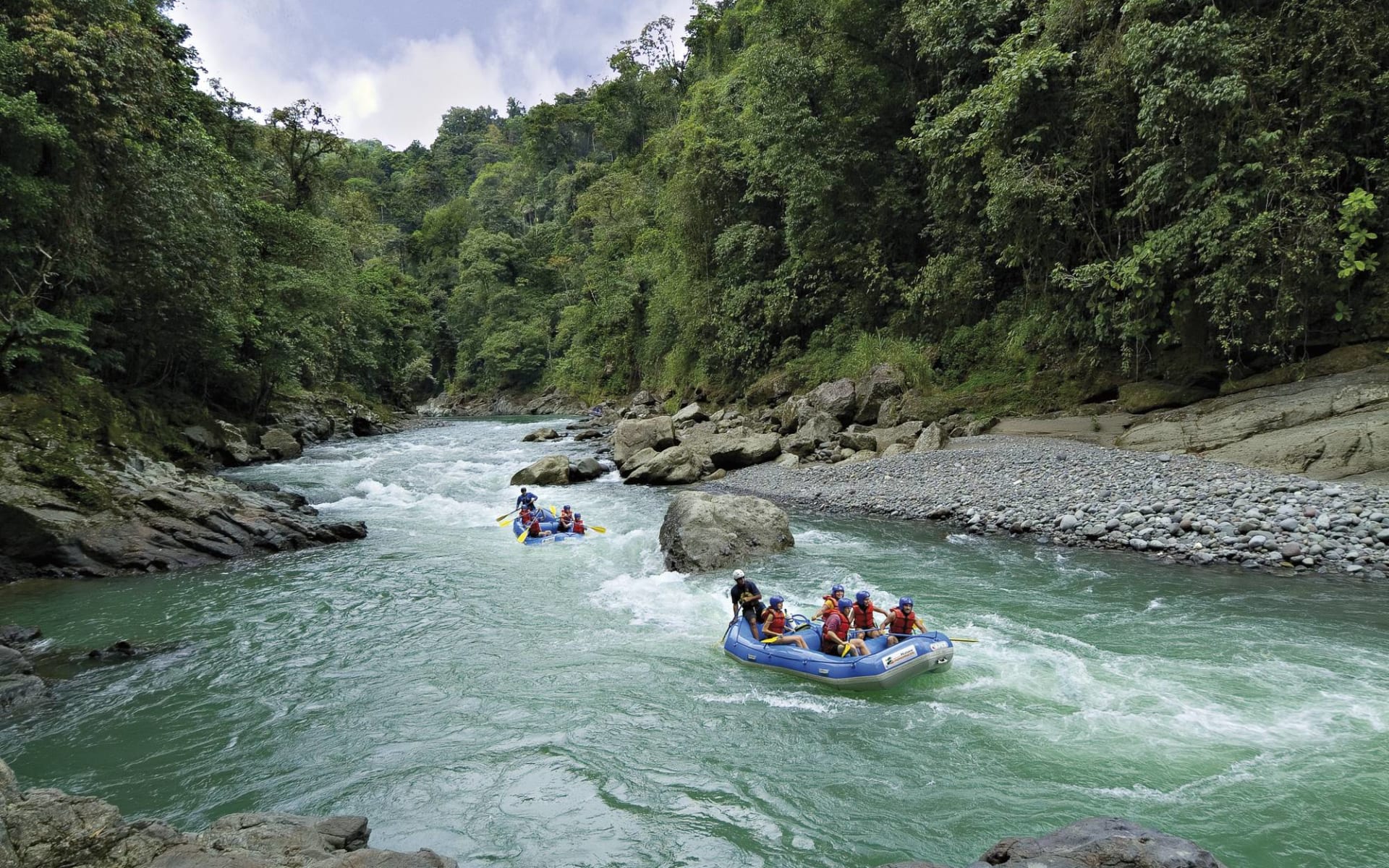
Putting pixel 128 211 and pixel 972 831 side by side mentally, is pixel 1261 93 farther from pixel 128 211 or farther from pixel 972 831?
pixel 128 211

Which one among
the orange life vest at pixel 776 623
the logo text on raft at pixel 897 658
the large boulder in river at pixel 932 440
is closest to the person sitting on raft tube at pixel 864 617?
the logo text on raft at pixel 897 658

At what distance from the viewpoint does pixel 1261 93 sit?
486 inches

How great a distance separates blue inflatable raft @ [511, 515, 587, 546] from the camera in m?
13.3

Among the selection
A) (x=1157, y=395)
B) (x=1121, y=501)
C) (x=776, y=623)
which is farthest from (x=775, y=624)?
(x=1157, y=395)

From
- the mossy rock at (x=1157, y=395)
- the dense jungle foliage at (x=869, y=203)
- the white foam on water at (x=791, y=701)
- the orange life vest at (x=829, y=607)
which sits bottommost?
Answer: the white foam on water at (x=791, y=701)

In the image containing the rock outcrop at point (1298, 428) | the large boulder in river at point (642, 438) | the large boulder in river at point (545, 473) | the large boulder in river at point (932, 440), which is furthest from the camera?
the large boulder in river at point (642, 438)

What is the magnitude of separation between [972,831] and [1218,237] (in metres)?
12.3

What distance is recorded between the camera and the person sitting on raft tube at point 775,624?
767 cm

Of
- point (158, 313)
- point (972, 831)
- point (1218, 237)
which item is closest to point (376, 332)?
point (158, 313)

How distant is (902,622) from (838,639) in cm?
77

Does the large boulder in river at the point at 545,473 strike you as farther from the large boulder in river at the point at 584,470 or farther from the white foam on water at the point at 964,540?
the white foam on water at the point at 964,540

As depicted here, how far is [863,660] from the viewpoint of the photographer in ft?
23.1

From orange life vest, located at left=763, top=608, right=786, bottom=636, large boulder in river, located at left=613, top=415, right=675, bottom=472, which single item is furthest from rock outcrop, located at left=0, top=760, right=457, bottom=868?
large boulder in river, located at left=613, top=415, right=675, bottom=472

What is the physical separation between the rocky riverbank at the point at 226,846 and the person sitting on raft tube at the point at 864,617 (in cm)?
382
